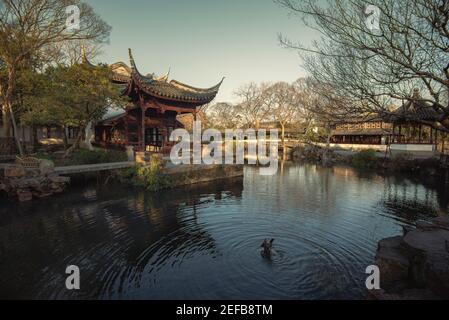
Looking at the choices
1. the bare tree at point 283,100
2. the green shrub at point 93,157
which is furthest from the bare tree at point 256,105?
the green shrub at point 93,157

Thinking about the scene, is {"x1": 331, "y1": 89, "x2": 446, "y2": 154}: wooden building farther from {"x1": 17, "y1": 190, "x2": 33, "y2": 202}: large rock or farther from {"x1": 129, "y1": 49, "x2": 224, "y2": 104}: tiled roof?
{"x1": 17, "y1": 190, "x2": 33, "y2": 202}: large rock

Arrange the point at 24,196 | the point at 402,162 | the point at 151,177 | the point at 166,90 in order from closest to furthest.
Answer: the point at 24,196 < the point at 151,177 < the point at 166,90 < the point at 402,162

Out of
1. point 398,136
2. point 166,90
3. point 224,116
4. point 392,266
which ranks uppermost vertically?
point 224,116

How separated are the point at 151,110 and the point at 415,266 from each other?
19580 mm

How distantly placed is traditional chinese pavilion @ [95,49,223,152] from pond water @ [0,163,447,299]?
714cm

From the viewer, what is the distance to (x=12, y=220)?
9.05 metres

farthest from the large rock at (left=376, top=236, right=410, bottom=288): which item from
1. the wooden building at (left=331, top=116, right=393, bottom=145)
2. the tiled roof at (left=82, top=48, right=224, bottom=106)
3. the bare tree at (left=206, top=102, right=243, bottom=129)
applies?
the bare tree at (left=206, top=102, right=243, bottom=129)

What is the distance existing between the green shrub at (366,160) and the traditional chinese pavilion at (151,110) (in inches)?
623

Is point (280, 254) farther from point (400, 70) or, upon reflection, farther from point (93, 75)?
point (93, 75)

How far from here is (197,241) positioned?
7.67 m

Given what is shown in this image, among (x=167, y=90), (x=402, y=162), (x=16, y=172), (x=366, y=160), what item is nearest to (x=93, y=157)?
(x=16, y=172)

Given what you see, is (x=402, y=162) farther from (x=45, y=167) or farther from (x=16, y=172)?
(x=16, y=172)
